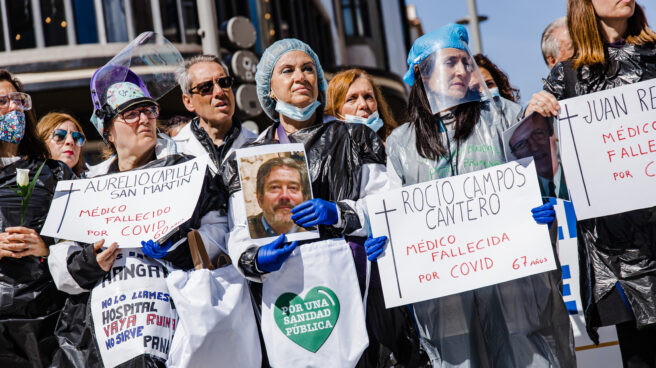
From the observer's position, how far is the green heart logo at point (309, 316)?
146 inches

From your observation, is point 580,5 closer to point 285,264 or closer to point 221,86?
point 285,264

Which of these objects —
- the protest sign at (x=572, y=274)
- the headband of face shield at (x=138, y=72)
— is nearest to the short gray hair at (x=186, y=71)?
the headband of face shield at (x=138, y=72)

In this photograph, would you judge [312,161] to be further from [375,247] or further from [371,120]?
[371,120]

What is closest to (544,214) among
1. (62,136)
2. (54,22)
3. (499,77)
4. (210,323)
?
(210,323)

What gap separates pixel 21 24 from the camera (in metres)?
12.5

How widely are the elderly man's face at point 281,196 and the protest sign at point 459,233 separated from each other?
1.17ft

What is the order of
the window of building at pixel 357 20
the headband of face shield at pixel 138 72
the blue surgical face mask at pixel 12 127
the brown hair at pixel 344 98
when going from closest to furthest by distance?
the headband of face shield at pixel 138 72, the blue surgical face mask at pixel 12 127, the brown hair at pixel 344 98, the window of building at pixel 357 20

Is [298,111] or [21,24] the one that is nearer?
[298,111]

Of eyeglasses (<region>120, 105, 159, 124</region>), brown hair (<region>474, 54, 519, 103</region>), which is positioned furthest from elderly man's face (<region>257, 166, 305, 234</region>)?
brown hair (<region>474, 54, 519, 103</region>)

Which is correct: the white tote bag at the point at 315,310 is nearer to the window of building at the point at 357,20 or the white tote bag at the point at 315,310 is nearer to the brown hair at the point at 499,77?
the brown hair at the point at 499,77

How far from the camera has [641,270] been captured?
3.48m

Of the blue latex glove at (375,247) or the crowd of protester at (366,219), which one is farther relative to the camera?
the blue latex glove at (375,247)

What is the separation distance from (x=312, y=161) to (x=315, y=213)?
425 mm

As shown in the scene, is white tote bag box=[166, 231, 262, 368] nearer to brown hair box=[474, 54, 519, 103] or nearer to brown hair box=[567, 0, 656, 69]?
brown hair box=[567, 0, 656, 69]
